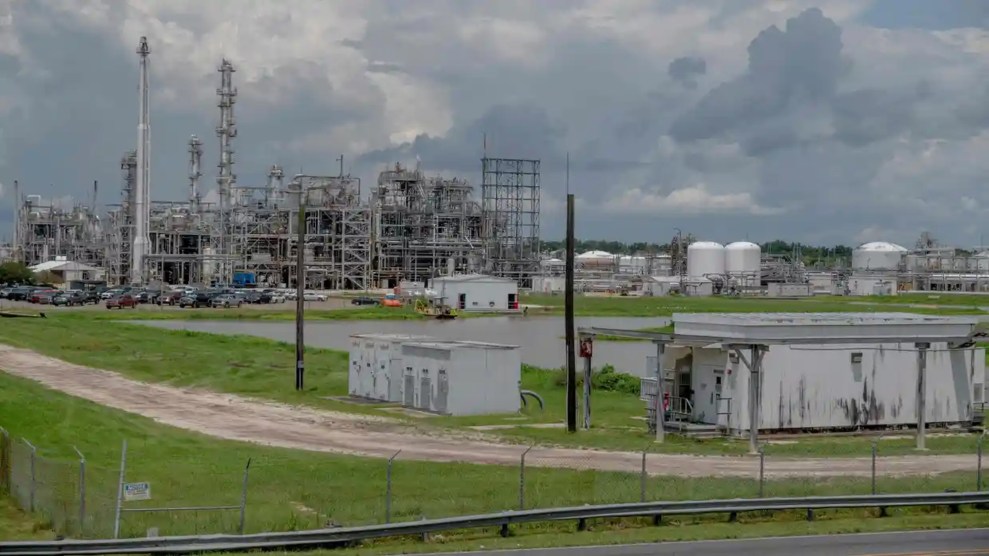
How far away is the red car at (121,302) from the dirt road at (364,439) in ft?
216

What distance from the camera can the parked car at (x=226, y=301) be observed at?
123 metres

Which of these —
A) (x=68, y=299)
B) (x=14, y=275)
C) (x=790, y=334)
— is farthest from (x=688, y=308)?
(x=790, y=334)

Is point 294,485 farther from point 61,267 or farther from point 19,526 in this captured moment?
point 61,267

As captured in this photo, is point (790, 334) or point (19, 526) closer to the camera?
point (19, 526)

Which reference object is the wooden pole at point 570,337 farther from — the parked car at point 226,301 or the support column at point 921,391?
the parked car at point 226,301

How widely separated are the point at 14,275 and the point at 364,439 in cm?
12590

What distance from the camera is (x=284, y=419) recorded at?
4006 centimetres

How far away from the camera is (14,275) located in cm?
14962

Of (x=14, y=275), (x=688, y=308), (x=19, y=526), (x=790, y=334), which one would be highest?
(x=790, y=334)

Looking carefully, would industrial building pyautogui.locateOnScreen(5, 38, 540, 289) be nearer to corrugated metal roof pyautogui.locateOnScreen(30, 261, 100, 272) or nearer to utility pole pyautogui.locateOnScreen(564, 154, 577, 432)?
corrugated metal roof pyautogui.locateOnScreen(30, 261, 100, 272)

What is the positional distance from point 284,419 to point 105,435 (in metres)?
8.01

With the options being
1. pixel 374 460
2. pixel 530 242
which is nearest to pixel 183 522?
pixel 374 460

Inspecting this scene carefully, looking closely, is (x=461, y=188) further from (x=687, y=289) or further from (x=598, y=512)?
(x=598, y=512)

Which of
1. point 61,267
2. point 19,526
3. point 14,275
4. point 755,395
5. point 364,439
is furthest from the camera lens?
point 61,267
